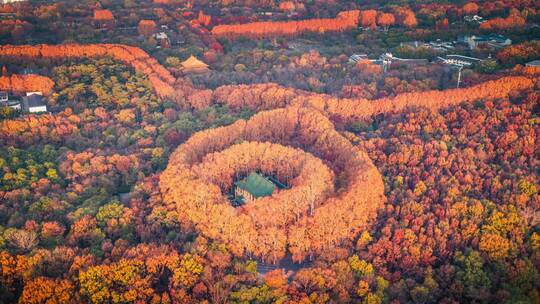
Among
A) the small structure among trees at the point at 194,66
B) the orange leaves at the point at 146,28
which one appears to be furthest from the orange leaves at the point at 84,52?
the orange leaves at the point at 146,28

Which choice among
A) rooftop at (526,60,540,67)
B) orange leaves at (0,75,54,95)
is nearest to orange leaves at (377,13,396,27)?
rooftop at (526,60,540,67)

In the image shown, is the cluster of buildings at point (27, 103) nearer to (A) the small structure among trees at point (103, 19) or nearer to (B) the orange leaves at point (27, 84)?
(B) the orange leaves at point (27, 84)

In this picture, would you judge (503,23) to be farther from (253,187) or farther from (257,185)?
(253,187)

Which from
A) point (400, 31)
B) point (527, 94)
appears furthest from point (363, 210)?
point (400, 31)

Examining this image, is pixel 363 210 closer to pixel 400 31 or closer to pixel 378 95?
pixel 378 95

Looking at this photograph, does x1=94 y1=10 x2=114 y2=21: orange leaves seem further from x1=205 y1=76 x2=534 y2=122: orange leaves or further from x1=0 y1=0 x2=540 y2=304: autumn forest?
x1=205 y1=76 x2=534 y2=122: orange leaves
